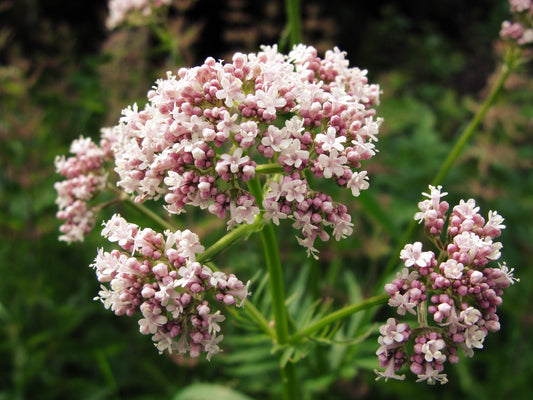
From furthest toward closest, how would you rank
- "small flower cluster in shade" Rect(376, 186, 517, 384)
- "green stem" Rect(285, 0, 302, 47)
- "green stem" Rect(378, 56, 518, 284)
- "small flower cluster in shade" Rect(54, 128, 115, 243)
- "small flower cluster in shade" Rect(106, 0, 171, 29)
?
"small flower cluster in shade" Rect(106, 0, 171, 29)
"green stem" Rect(285, 0, 302, 47)
"green stem" Rect(378, 56, 518, 284)
"small flower cluster in shade" Rect(54, 128, 115, 243)
"small flower cluster in shade" Rect(376, 186, 517, 384)

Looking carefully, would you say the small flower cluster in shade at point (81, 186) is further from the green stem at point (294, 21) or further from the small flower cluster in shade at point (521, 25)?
the small flower cluster in shade at point (521, 25)

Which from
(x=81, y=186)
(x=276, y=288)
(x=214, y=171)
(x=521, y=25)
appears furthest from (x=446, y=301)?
(x=521, y=25)

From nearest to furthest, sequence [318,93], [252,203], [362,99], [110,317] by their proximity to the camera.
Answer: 1. [252,203]
2. [318,93]
3. [362,99]
4. [110,317]

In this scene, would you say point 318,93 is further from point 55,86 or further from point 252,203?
point 55,86

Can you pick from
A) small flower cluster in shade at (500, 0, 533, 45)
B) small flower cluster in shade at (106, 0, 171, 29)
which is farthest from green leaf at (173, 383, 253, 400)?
small flower cluster in shade at (500, 0, 533, 45)

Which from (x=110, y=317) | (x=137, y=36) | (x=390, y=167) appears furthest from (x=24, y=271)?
(x=390, y=167)

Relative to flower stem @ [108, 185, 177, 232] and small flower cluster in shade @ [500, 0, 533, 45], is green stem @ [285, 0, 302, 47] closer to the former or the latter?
small flower cluster in shade @ [500, 0, 533, 45]

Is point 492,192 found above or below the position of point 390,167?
below
